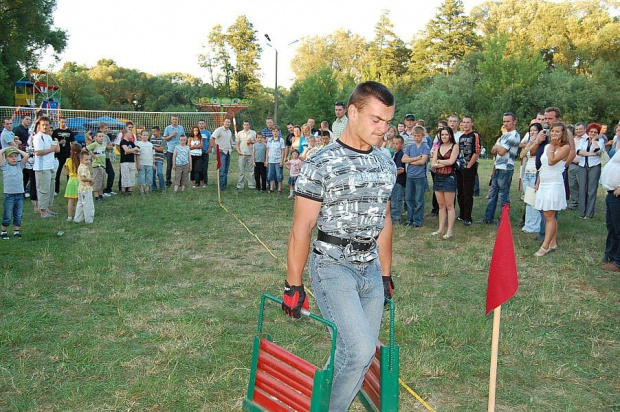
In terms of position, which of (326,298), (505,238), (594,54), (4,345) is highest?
(594,54)

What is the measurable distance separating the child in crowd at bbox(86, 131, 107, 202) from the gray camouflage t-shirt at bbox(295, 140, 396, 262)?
11225mm

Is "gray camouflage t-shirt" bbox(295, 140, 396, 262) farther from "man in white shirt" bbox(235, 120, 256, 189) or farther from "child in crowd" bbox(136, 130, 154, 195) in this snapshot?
"man in white shirt" bbox(235, 120, 256, 189)

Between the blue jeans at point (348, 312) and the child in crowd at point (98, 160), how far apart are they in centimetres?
1131

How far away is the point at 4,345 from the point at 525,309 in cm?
495

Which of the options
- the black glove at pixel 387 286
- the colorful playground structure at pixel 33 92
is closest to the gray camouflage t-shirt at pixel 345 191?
the black glove at pixel 387 286

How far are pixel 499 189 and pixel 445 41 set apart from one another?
49.0 metres

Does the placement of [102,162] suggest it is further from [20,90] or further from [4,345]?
[20,90]

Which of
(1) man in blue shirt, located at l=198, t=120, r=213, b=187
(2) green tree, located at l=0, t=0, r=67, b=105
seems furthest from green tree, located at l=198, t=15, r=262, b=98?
(1) man in blue shirt, located at l=198, t=120, r=213, b=187

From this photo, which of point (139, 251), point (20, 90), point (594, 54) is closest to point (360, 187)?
point (139, 251)

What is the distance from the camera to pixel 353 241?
311cm

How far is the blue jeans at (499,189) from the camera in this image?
10.3 metres

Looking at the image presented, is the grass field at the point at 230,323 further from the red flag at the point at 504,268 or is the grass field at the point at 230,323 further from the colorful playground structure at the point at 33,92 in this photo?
the colorful playground structure at the point at 33,92

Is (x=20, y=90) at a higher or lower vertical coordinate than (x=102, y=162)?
higher

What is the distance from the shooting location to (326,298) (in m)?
3.05
